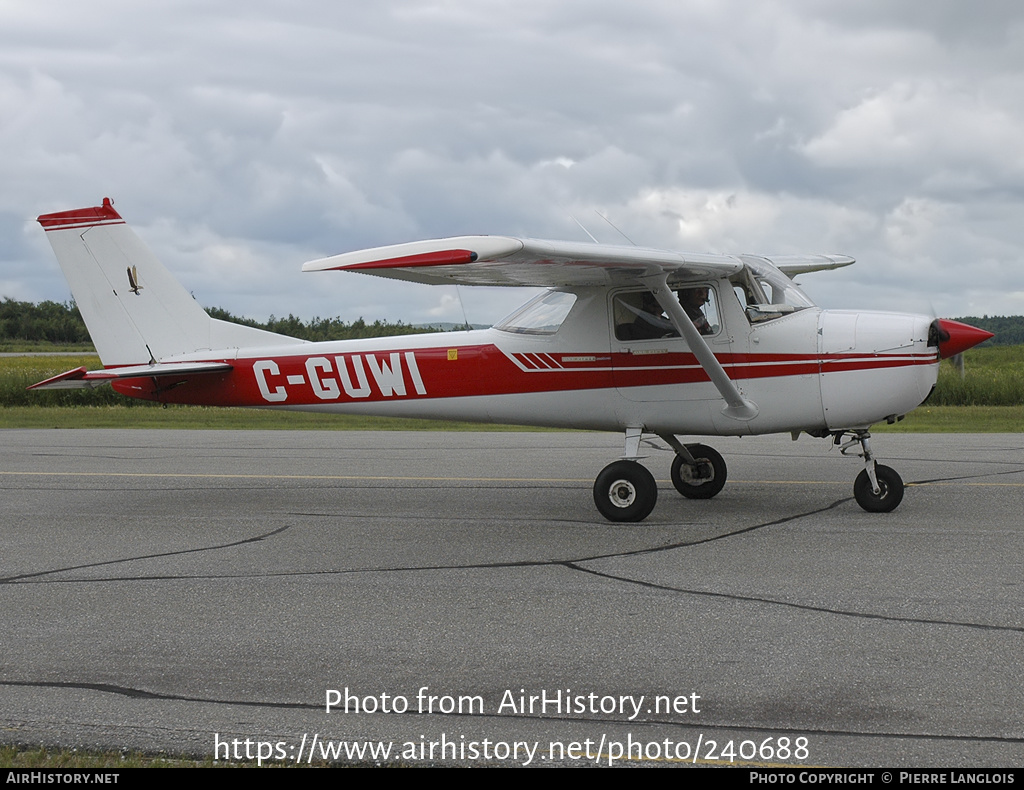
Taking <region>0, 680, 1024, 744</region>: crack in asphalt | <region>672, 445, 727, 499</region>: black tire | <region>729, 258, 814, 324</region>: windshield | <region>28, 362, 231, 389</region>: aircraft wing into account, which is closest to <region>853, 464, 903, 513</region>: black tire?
<region>672, 445, 727, 499</region>: black tire

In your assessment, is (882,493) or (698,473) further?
(698,473)

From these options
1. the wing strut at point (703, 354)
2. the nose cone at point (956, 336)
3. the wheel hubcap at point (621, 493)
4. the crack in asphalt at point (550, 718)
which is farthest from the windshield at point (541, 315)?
the crack in asphalt at point (550, 718)

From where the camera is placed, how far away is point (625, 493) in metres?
9.05

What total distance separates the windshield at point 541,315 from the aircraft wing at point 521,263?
22 centimetres

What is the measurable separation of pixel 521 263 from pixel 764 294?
2.69 meters

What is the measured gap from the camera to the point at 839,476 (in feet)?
39.1

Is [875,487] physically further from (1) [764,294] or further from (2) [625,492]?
(2) [625,492]

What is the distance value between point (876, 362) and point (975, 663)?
449 centimetres

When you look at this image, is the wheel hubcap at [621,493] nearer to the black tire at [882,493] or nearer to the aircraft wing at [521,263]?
the aircraft wing at [521,263]

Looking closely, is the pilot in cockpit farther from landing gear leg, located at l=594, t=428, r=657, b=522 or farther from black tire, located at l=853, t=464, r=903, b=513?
black tire, located at l=853, t=464, r=903, b=513

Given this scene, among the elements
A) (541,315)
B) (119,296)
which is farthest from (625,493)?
(119,296)

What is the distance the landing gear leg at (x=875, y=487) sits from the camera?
363 inches
